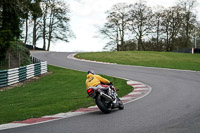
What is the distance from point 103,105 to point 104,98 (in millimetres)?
279

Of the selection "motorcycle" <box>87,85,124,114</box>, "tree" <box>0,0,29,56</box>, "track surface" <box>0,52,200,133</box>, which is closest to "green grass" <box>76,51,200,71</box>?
"tree" <box>0,0,29,56</box>

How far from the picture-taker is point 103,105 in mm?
9547

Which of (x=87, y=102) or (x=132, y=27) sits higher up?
(x=132, y=27)

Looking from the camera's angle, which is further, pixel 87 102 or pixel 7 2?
pixel 7 2

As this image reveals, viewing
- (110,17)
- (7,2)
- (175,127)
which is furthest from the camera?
(110,17)

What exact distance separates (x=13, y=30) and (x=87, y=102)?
55.4ft

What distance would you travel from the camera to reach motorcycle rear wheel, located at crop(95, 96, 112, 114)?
31.0ft

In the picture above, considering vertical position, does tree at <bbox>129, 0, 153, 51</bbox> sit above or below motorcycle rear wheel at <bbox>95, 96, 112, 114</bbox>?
above

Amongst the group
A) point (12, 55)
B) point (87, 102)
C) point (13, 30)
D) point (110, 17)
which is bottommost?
point (87, 102)

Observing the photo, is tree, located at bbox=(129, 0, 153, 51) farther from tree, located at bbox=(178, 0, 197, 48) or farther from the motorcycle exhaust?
the motorcycle exhaust

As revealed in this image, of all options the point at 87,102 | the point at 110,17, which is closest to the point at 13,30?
the point at 87,102

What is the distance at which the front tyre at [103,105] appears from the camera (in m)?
9.45

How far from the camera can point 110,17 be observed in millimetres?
65875

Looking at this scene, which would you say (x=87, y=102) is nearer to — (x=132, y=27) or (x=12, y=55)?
(x=12, y=55)
